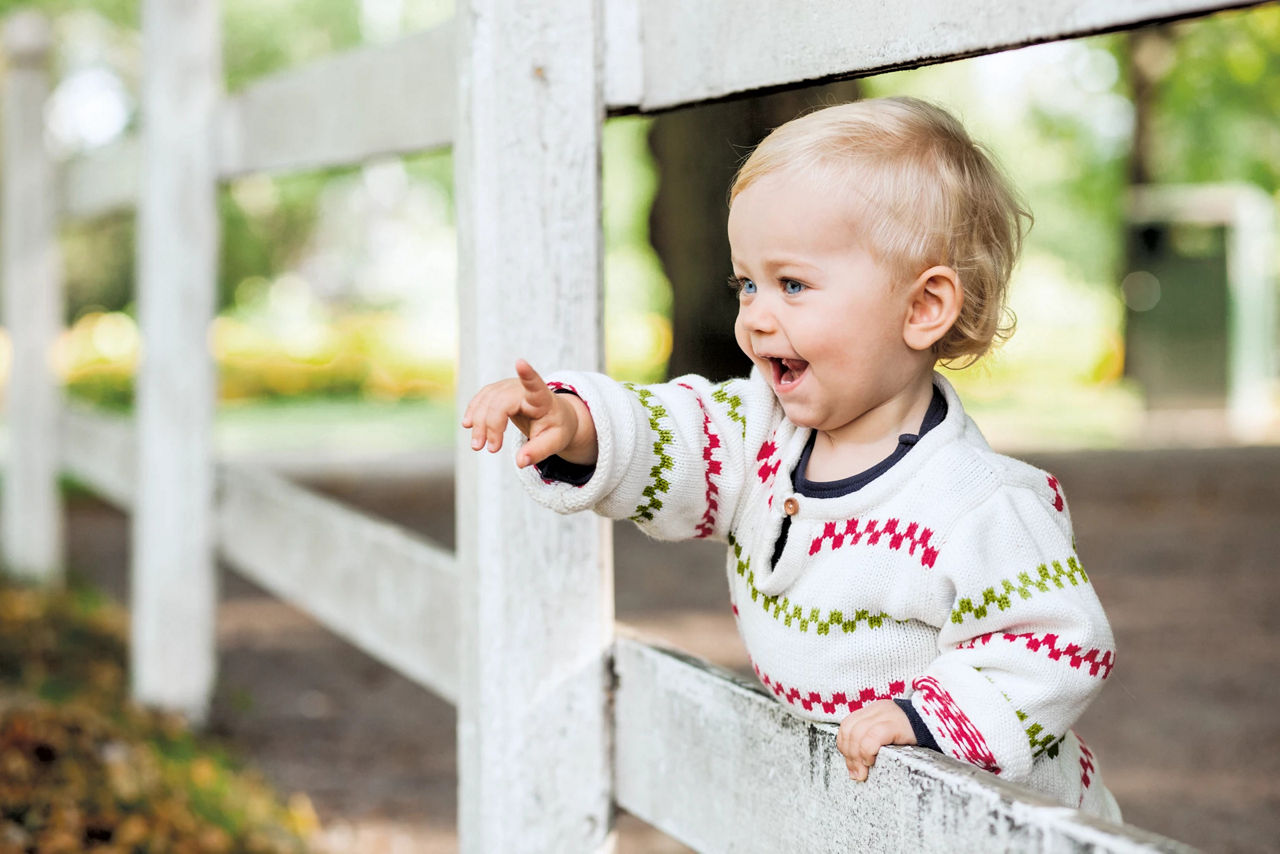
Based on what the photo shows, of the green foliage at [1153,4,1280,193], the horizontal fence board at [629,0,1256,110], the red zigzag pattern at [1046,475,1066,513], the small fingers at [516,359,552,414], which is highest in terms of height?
the green foliage at [1153,4,1280,193]

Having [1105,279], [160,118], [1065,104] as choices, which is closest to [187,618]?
[160,118]

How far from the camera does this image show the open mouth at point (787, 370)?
141cm

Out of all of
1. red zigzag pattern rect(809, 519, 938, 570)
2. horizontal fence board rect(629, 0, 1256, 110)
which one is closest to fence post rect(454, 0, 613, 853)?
horizontal fence board rect(629, 0, 1256, 110)

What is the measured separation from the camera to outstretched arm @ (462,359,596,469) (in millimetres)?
1331

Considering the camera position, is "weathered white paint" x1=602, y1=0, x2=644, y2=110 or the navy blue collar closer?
the navy blue collar

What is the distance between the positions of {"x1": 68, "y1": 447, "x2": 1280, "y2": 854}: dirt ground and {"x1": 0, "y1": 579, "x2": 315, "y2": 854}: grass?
0.68ft

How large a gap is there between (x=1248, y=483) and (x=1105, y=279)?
19419mm

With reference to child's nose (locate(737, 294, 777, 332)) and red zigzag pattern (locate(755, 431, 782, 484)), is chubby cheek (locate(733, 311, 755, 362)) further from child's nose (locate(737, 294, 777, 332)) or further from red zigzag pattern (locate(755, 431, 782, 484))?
red zigzag pattern (locate(755, 431, 782, 484))

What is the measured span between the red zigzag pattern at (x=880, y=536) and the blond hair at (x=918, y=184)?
8.7 inches

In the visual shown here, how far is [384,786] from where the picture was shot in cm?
372

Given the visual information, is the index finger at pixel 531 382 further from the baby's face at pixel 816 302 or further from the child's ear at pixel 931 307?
the child's ear at pixel 931 307

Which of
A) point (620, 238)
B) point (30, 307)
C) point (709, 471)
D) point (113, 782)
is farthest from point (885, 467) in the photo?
point (620, 238)

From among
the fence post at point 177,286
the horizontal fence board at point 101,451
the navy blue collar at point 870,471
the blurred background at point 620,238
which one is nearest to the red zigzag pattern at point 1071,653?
the navy blue collar at point 870,471

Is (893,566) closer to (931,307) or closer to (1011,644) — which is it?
(1011,644)
